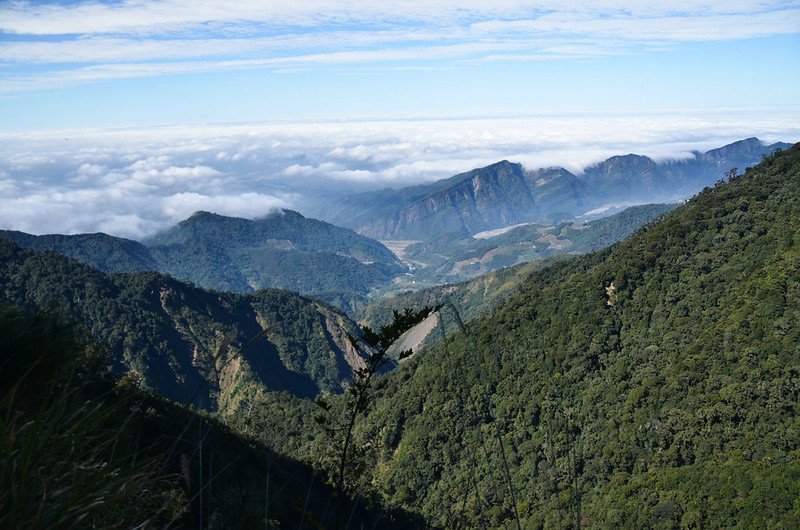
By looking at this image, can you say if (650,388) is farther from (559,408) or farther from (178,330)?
(178,330)

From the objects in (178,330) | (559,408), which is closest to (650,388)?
(559,408)

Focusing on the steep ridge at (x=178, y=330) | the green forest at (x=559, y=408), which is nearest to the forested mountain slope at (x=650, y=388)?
the green forest at (x=559, y=408)

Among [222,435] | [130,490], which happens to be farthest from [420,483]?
[130,490]

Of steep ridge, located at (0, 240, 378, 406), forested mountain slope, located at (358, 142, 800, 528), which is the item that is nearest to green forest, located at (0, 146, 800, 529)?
forested mountain slope, located at (358, 142, 800, 528)

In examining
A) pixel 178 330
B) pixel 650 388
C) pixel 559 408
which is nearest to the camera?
pixel 559 408

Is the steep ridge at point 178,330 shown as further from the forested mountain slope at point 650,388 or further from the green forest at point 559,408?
the forested mountain slope at point 650,388

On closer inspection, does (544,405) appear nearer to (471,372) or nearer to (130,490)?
(471,372)
